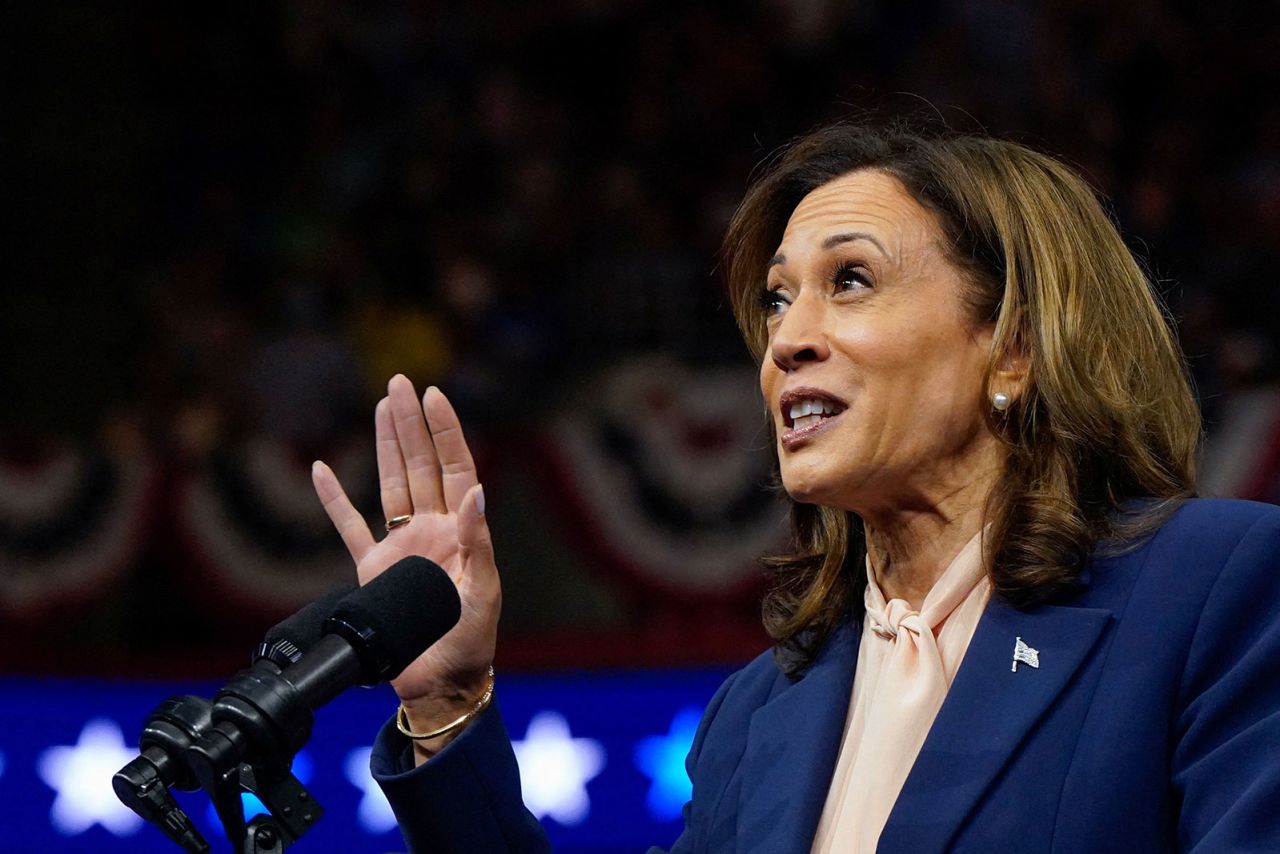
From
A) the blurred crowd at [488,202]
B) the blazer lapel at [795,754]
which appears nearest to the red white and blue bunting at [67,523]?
the blurred crowd at [488,202]

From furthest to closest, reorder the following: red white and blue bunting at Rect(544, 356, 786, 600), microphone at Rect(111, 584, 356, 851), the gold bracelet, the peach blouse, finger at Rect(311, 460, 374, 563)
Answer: red white and blue bunting at Rect(544, 356, 786, 600) → finger at Rect(311, 460, 374, 563) → the gold bracelet → the peach blouse → microphone at Rect(111, 584, 356, 851)

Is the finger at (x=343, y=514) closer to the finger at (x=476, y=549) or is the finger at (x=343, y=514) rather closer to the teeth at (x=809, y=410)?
the finger at (x=476, y=549)

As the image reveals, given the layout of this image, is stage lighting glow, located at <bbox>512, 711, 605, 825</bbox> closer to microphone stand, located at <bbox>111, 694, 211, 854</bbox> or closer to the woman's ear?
the woman's ear

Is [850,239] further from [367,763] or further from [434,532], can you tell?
[367,763]

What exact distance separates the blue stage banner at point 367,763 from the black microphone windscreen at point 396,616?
2.88 m

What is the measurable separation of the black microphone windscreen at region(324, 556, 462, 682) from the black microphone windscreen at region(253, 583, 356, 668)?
0.03 meters

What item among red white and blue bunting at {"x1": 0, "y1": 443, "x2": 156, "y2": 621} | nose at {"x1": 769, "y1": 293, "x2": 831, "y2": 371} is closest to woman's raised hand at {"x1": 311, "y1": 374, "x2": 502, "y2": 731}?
nose at {"x1": 769, "y1": 293, "x2": 831, "y2": 371}

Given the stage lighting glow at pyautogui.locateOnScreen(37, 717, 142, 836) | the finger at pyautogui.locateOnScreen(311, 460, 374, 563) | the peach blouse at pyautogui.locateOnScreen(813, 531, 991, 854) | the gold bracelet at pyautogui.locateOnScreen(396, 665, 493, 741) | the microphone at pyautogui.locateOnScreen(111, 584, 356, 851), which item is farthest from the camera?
the stage lighting glow at pyautogui.locateOnScreen(37, 717, 142, 836)

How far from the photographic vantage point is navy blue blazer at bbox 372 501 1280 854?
65.2 inches

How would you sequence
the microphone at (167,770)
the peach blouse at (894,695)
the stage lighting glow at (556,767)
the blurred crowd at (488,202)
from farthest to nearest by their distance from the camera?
the blurred crowd at (488,202) → the stage lighting glow at (556,767) → the peach blouse at (894,695) → the microphone at (167,770)

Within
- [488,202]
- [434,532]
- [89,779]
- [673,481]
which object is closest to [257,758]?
[434,532]

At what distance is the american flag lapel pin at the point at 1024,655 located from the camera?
1806mm

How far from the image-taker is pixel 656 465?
535 centimetres

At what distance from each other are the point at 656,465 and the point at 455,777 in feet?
11.1
